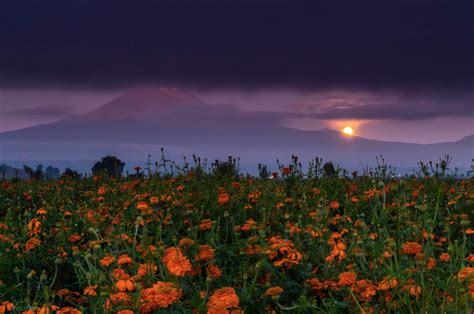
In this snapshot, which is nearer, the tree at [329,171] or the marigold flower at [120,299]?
the marigold flower at [120,299]

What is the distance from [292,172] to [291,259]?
15.7 ft

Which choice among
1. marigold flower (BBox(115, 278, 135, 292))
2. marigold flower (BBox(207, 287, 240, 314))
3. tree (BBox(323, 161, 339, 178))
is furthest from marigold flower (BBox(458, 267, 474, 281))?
tree (BBox(323, 161, 339, 178))

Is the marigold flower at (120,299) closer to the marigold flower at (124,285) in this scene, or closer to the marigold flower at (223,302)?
the marigold flower at (124,285)

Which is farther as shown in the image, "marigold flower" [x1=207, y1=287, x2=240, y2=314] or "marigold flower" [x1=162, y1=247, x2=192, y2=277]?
"marigold flower" [x1=162, y1=247, x2=192, y2=277]

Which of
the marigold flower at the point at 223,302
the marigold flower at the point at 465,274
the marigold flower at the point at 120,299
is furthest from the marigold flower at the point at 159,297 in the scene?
the marigold flower at the point at 465,274

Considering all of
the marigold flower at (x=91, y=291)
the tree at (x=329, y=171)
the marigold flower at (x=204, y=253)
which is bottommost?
the marigold flower at (x=91, y=291)

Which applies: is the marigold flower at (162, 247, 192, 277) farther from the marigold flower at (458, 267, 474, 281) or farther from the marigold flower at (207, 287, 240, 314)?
the marigold flower at (458, 267, 474, 281)

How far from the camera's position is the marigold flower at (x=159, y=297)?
347 centimetres

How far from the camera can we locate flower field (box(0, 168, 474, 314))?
384cm

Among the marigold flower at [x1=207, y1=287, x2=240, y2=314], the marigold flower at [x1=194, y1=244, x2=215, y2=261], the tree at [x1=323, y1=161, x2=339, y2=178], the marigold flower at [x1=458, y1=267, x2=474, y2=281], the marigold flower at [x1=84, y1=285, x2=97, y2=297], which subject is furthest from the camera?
the tree at [x1=323, y1=161, x2=339, y2=178]

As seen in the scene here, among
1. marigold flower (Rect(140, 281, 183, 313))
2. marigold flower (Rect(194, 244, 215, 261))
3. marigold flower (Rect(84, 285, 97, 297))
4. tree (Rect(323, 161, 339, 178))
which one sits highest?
tree (Rect(323, 161, 339, 178))

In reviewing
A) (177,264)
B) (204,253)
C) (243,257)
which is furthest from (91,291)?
(243,257)

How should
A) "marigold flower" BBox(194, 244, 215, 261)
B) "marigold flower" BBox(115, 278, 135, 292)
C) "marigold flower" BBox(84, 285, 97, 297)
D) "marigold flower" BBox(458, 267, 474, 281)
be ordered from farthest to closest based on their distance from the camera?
"marigold flower" BBox(194, 244, 215, 261) < "marigold flower" BBox(84, 285, 97, 297) < "marigold flower" BBox(115, 278, 135, 292) < "marigold flower" BBox(458, 267, 474, 281)

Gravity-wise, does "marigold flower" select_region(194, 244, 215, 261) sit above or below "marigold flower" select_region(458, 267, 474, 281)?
above
